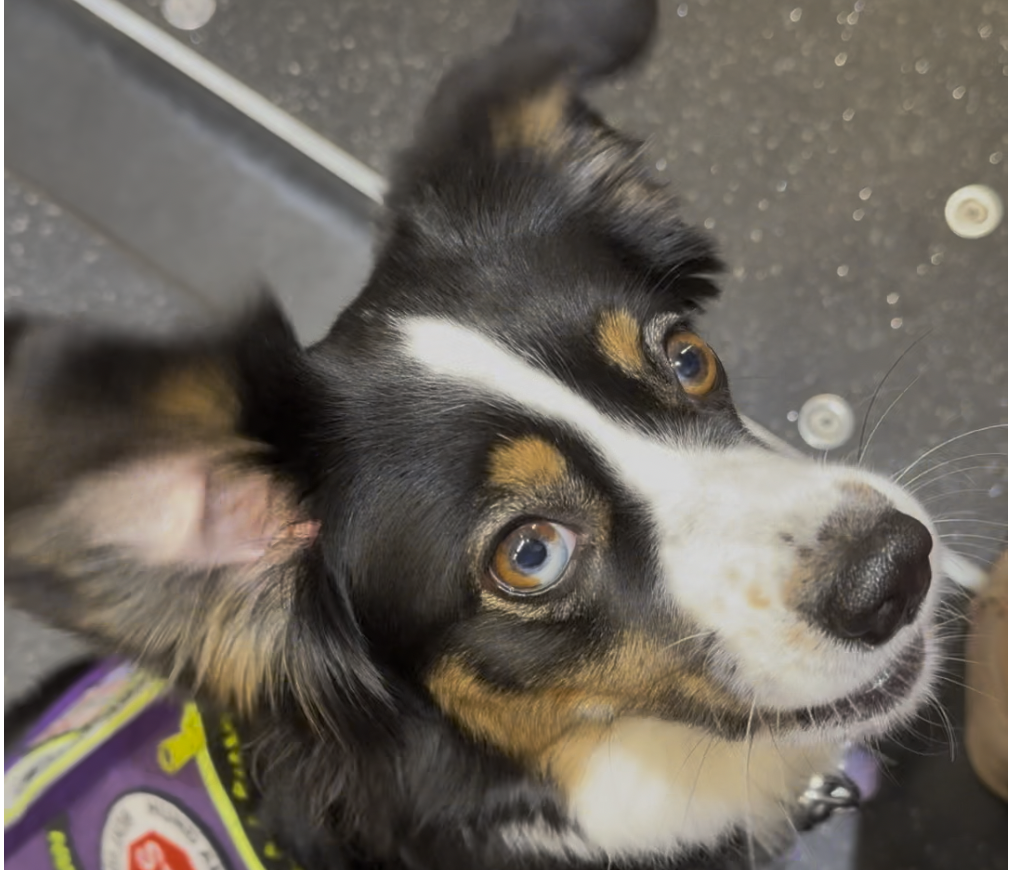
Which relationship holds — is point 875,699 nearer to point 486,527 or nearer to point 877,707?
point 877,707

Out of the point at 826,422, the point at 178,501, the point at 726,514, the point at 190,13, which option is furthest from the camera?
the point at 190,13

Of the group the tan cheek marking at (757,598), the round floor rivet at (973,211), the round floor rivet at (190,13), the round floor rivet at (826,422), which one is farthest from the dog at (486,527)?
the round floor rivet at (190,13)

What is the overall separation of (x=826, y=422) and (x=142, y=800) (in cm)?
136

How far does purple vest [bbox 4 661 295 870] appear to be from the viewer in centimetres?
125

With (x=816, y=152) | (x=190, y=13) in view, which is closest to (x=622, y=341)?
(x=816, y=152)

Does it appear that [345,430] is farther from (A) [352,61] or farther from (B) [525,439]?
(A) [352,61]

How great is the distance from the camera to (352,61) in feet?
7.25

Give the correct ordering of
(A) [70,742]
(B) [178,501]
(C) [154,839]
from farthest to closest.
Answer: (A) [70,742], (C) [154,839], (B) [178,501]

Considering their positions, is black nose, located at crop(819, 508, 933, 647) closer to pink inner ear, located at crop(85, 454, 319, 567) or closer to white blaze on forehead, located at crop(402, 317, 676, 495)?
white blaze on forehead, located at crop(402, 317, 676, 495)

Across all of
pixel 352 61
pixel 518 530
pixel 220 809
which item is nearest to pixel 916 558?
pixel 518 530

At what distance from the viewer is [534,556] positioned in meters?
1.09

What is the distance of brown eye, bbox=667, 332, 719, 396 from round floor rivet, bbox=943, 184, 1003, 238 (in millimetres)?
1005

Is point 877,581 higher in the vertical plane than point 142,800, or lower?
higher

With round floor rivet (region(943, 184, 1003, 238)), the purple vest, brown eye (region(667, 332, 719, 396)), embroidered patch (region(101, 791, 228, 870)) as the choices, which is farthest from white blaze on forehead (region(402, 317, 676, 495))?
round floor rivet (region(943, 184, 1003, 238))
